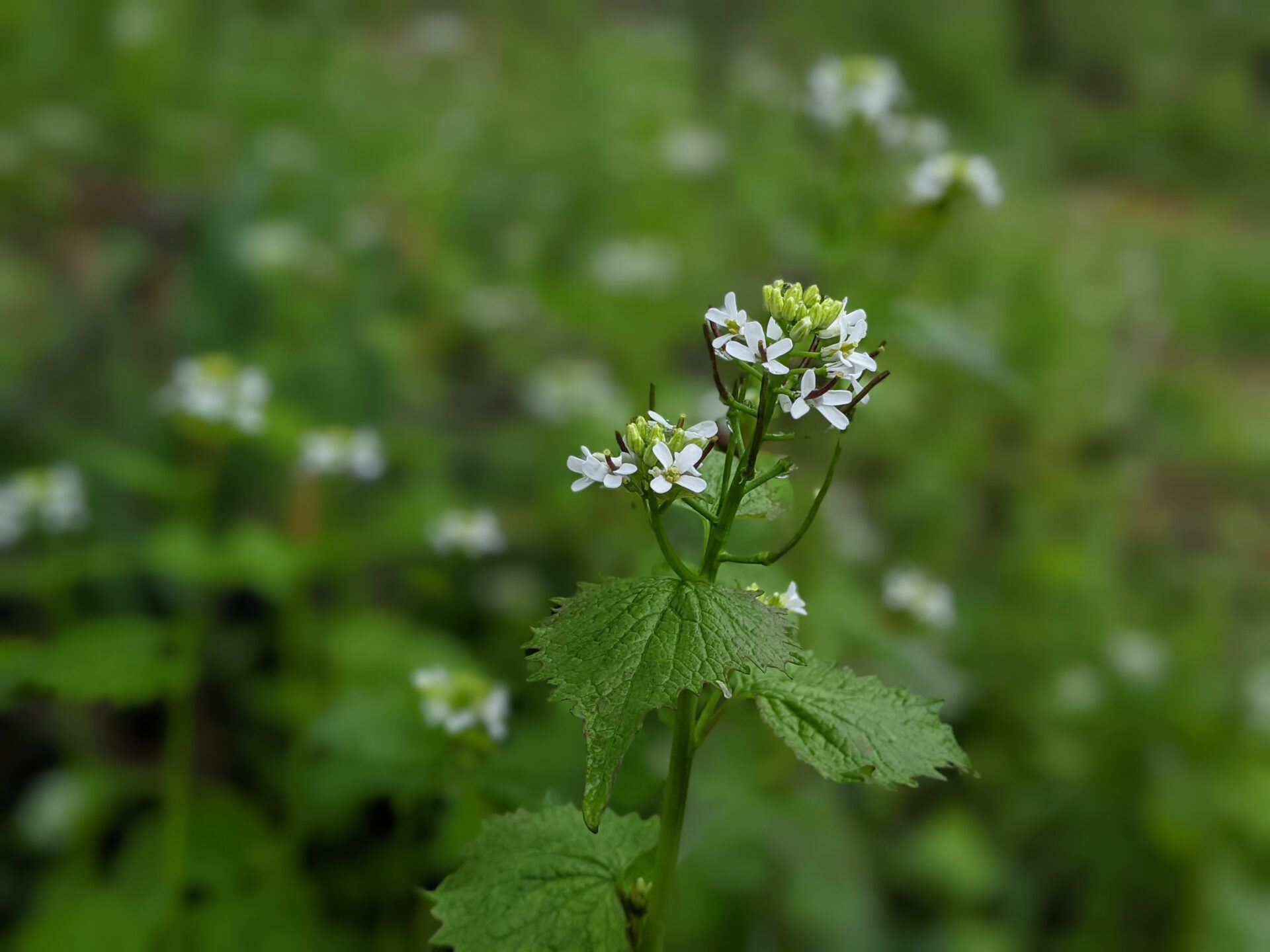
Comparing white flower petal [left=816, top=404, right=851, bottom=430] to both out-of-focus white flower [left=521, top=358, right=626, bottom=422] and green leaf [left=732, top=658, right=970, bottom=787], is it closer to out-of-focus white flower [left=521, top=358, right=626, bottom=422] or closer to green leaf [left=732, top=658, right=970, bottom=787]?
green leaf [left=732, top=658, right=970, bottom=787]

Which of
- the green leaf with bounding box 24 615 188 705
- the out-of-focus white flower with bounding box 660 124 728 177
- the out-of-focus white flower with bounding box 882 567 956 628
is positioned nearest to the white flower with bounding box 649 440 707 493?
the green leaf with bounding box 24 615 188 705

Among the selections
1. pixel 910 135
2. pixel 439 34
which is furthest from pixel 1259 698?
pixel 439 34

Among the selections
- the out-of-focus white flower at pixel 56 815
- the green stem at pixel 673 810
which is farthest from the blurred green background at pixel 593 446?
the green stem at pixel 673 810

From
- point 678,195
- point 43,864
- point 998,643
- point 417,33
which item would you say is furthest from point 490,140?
point 43,864

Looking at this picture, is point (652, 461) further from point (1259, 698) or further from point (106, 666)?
point (1259, 698)

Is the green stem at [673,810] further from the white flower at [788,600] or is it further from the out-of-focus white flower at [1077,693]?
the out-of-focus white flower at [1077,693]

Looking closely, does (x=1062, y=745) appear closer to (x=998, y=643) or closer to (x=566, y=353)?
(x=998, y=643)
